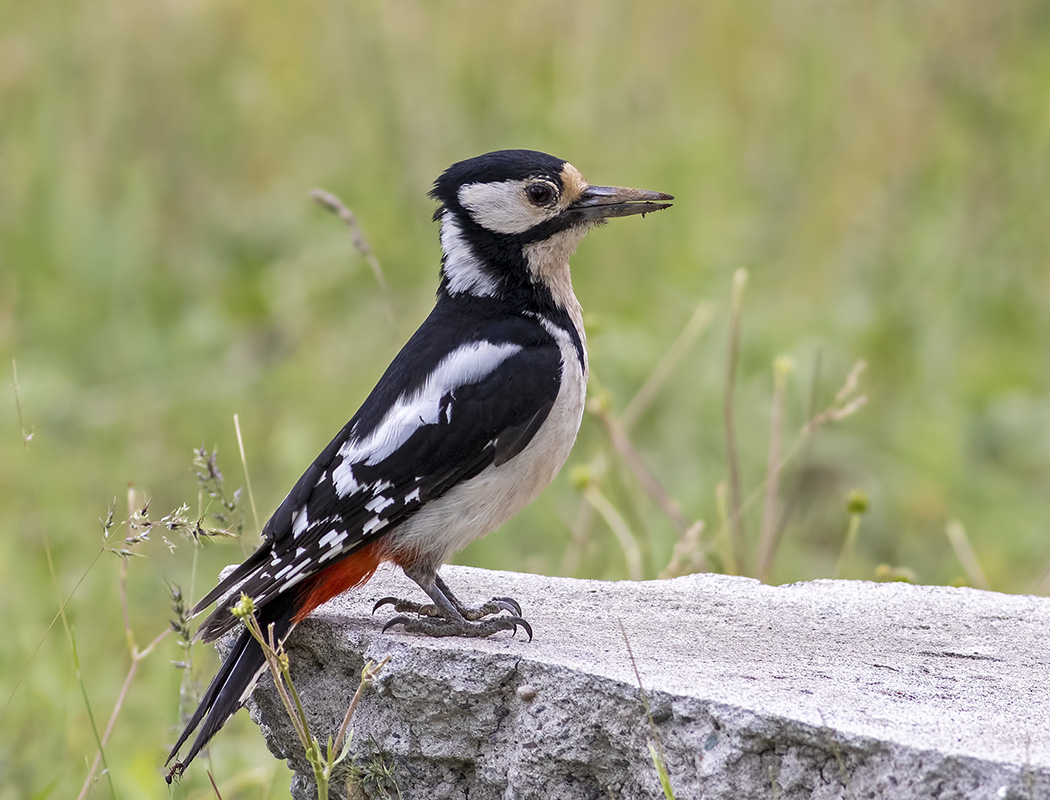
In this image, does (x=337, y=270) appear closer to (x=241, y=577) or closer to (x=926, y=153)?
(x=926, y=153)

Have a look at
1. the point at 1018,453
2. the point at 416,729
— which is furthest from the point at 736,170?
the point at 416,729

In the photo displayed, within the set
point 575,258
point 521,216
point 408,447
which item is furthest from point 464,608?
point 575,258

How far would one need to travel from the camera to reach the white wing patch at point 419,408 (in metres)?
3.40

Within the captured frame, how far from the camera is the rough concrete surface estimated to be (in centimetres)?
253

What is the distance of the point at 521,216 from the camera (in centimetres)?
377

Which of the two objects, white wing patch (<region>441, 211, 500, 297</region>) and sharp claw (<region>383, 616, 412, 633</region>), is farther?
white wing patch (<region>441, 211, 500, 297</region>)

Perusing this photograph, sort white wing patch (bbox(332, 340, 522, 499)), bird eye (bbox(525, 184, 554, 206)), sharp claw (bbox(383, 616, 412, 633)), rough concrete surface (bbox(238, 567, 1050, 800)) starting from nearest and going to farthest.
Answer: rough concrete surface (bbox(238, 567, 1050, 800)), sharp claw (bbox(383, 616, 412, 633)), white wing patch (bbox(332, 340, 522, 499)), bird eye (bbox(525, 184, 554, 206))

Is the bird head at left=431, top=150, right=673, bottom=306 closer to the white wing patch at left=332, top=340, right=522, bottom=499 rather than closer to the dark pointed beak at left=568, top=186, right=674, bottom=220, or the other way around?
the dark pointed beak at left=568, top=186, right=674, bottom=220

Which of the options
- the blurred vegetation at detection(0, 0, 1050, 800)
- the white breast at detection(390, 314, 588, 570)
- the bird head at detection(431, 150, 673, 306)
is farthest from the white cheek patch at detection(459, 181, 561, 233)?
the blurred vegetation at detection(0, 0, 1050, 800)

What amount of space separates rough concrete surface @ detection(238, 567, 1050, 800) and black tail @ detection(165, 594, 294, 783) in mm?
145

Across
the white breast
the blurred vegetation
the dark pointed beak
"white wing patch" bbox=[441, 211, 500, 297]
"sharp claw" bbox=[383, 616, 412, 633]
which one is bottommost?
the blurred vegetation

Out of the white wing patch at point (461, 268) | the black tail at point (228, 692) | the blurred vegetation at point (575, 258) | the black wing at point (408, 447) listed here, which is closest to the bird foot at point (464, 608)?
the black wing at point (408, 447)

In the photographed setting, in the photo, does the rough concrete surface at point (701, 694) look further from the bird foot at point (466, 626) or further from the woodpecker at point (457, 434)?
the woodpecker at point (457, 434)

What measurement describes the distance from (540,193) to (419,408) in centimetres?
72
